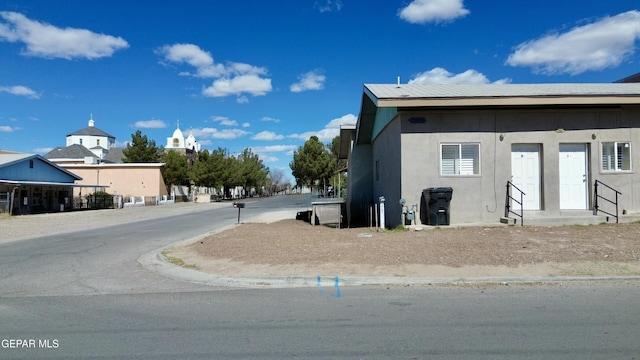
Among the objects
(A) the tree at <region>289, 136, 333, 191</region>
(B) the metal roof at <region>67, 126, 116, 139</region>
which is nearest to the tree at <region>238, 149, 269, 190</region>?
(A) the tree at <region>289, 136, 333, 191</region>

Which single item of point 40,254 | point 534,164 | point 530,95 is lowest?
point 40,254

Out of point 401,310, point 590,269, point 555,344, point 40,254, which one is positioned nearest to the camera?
point 555,344

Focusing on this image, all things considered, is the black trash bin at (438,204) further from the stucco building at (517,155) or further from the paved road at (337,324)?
the paved road at (337,324)

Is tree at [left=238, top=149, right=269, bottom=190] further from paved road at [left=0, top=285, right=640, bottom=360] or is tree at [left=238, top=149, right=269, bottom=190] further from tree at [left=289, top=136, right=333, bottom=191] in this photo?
paved road at [left=0, top=285, right=640, bottom=360]

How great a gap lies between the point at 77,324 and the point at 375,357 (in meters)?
3.99

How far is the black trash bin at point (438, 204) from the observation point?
13.2 metres

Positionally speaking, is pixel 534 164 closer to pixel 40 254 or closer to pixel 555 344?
pixel 555 344

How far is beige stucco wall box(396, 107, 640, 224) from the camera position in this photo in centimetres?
1367

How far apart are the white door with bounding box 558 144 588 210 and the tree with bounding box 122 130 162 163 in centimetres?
6113

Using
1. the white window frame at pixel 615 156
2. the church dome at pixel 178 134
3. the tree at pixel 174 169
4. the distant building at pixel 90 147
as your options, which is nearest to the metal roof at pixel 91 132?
the distant building at pixel 90 147

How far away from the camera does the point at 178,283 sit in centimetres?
845

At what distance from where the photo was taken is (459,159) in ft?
45.4

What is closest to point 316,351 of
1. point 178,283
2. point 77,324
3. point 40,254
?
point 77,324

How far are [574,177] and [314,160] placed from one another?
62732 mm
